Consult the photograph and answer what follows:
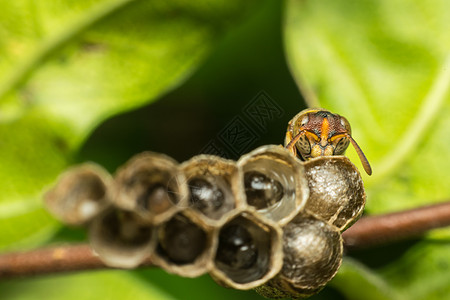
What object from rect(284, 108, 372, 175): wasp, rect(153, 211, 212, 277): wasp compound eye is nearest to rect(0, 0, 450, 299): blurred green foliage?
rect(284, 108, 372, 175): wasp

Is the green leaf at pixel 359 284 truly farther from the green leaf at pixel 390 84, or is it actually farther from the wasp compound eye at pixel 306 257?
the wasp compound eye at pixel 306 257

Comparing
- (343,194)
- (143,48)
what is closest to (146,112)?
(143,48)

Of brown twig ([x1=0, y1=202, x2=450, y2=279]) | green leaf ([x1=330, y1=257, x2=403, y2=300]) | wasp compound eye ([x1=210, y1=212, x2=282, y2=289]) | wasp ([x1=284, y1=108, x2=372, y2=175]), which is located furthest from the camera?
green leaf ([x1=330, y1=257, x2=403, y2=300])

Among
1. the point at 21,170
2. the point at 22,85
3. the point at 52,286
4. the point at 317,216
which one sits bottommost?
the point at 52,286

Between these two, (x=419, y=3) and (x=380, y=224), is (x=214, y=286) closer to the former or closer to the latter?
(x=380, y=224)

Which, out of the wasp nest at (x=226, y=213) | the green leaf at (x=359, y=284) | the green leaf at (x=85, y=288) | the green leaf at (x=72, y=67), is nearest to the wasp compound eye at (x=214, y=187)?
the wasp nest at (x=226, y=213)

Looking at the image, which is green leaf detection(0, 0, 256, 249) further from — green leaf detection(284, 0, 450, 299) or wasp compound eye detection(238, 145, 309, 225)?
wasp compound eye detection(238, 145, 309, 225)
